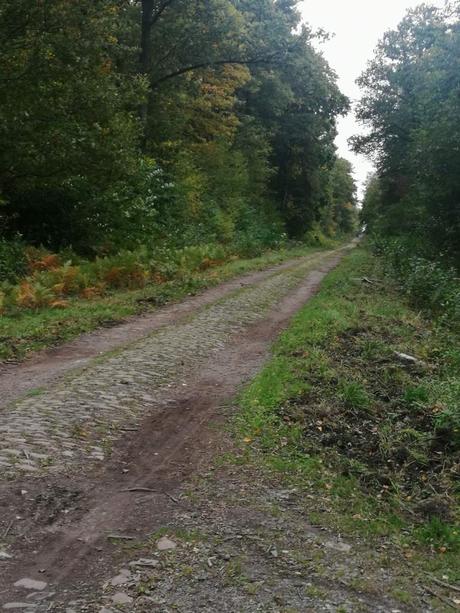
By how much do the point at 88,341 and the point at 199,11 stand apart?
16547 millimetres

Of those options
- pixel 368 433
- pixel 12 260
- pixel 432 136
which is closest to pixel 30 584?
pixel 368 433

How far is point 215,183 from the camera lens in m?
28.5

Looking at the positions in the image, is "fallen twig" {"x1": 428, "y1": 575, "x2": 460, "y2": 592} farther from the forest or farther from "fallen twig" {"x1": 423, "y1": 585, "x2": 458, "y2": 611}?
the forest

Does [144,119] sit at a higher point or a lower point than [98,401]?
higher

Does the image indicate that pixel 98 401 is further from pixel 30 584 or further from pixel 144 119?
pixel 144 119

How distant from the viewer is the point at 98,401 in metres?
6.20

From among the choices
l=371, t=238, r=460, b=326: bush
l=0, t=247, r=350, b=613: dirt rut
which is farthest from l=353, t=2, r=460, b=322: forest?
l=0, t=247, r=350, b=613: dirt rut

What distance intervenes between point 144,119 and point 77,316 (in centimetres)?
1318

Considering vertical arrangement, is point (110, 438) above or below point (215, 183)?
below

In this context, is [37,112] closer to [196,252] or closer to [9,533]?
[196,252]

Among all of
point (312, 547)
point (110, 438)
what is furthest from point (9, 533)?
point (312, 547)

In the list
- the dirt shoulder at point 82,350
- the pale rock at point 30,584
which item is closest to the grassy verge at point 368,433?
the pale rock at point 30,584

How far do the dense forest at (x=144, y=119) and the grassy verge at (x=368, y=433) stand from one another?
335 inches

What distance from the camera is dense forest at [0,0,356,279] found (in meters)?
13.7
